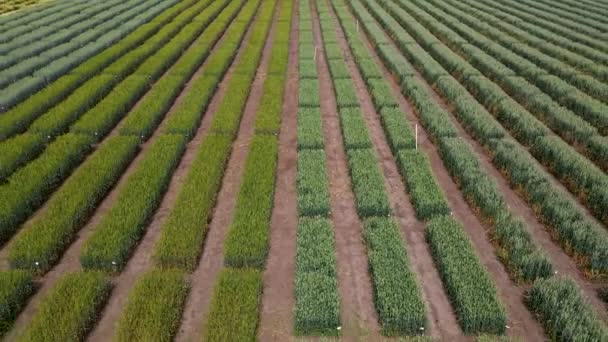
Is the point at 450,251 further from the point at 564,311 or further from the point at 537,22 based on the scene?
the point at 537,22

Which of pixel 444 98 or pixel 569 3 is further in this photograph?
pixel 569 3

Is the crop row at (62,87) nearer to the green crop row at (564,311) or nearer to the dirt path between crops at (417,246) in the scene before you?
A: the dirt path between crops at (417,246)

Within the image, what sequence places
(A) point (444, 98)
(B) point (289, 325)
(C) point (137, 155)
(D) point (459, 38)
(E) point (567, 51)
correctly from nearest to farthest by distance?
(B) point (289, 325) < (C) point (137, 155) < (A) point (444, 98) < (E) point (567, 51) < (D) point (459, 38)

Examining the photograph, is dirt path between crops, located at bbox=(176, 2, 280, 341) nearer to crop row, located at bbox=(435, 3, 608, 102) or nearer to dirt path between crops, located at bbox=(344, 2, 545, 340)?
dirt path between crops, located at bbox=(344, 2, 545, 340)

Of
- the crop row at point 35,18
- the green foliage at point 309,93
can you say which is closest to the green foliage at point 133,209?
the green foliage at point 309,93

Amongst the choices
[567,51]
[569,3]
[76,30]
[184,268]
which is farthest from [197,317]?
[569,3]

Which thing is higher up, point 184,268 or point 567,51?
point 567,51

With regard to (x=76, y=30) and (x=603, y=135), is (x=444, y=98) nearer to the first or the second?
(x=603, y=135)
